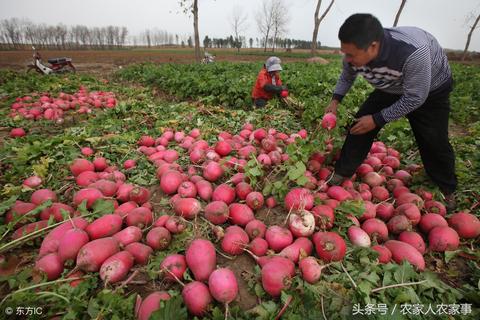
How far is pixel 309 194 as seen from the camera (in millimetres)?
2297

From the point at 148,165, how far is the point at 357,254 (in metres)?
2.50

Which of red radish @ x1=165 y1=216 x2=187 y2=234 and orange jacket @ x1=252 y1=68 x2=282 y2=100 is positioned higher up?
orange jacket @ x1=252 y1=68 x2=282 y2=100

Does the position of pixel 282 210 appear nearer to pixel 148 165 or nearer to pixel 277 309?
pixel 277 309

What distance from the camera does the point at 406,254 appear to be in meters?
Result: 1.94

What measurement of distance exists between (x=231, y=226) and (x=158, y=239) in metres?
0.59

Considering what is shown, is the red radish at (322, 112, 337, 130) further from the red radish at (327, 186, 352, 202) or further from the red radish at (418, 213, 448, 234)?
the red radish at (418, 213, 448, 234)

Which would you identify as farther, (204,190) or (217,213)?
(204,190)

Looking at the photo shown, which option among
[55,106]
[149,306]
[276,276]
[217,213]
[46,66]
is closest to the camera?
[149,306]

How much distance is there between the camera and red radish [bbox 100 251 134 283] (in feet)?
5.68

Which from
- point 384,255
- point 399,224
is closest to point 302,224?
point 384,255

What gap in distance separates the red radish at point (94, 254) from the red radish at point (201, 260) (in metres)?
0.57

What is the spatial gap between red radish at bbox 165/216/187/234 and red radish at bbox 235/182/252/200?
60 cm

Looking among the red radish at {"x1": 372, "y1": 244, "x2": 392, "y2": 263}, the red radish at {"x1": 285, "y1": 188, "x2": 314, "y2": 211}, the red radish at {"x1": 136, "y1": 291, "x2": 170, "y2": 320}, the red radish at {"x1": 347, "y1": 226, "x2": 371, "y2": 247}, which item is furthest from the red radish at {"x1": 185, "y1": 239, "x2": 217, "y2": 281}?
the red radish at {"x1": 372, "y1": 244, "x2": 392, "y2": 263}

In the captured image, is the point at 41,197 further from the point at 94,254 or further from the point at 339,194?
the point at 339,194
